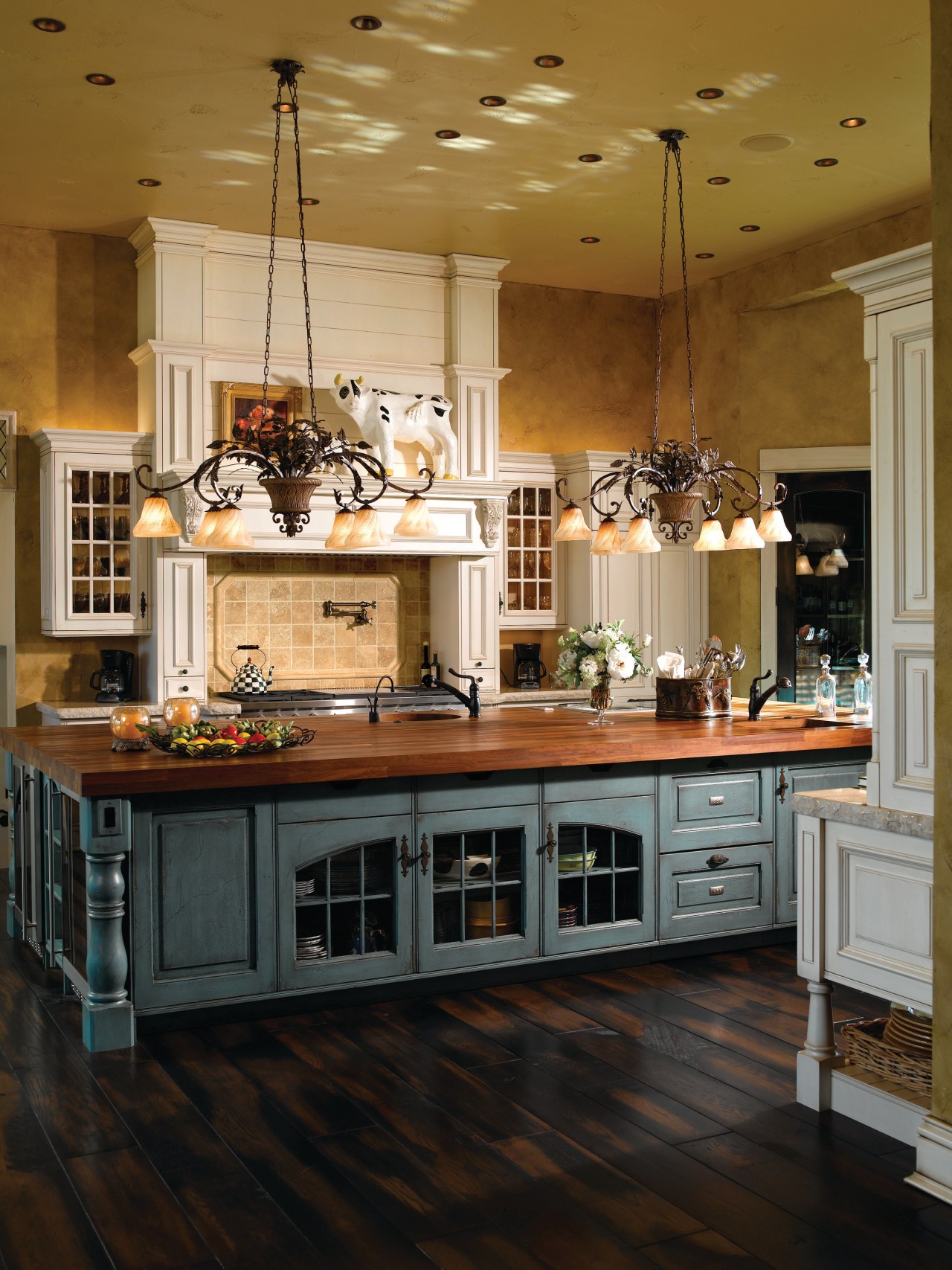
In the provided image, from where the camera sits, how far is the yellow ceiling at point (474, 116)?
470 centimetres

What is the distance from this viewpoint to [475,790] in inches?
184

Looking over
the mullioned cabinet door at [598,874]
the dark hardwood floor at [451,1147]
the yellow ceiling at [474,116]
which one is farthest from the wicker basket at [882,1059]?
the yellow ceiling at [474,116]

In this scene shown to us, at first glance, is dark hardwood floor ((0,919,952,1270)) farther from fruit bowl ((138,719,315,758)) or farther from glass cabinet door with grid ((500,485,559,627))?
glass cabinet door with grid ((500,485,559,627))

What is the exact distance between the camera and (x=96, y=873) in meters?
4.05

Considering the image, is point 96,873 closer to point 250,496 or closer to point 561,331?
point 250,496

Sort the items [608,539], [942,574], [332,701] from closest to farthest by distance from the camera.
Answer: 1. [942,574]
2. [608,539]
3. [332,701]

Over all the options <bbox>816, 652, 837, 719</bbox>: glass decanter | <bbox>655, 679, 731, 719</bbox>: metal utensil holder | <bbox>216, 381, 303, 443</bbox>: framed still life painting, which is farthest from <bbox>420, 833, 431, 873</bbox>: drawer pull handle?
<bbox>216, 381, 303, 443</bbox>: framed still life painting

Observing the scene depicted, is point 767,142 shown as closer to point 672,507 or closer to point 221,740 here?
point 672,507

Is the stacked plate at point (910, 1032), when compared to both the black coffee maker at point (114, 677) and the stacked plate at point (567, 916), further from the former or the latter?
the black coffee maker at point (114, 677)

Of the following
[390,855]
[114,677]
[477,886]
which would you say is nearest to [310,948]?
[390,855]

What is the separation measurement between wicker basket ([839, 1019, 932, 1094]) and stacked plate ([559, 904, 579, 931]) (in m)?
1.41

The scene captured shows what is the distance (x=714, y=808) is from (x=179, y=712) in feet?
7.16

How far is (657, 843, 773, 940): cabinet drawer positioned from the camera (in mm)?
5043

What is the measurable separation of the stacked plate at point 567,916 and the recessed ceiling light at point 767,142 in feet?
12.0
